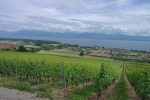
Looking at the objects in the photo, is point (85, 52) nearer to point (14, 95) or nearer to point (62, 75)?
point (62, 75)

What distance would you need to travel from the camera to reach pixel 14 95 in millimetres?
15938

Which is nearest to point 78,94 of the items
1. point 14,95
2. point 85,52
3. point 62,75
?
point 14,95

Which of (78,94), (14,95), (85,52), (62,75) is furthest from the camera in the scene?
(85,52)

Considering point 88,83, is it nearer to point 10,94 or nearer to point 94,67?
point 94,67

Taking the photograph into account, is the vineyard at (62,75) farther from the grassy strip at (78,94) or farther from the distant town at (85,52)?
the distant town at (85,52)

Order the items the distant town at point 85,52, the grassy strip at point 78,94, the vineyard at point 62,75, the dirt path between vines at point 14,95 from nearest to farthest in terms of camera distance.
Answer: the dirt path between vines at point 14,95 → the grassy strip at point 78,94 → the vineyard at point 62,75 → the distant town at point 85,52

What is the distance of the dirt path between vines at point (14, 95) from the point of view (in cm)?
1515

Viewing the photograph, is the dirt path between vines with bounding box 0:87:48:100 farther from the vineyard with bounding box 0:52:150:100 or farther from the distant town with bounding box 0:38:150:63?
the distant town with bounding box 0:38:150:63

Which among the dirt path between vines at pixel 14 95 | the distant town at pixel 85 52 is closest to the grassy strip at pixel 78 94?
the dirt path between vines at pixel 14 95

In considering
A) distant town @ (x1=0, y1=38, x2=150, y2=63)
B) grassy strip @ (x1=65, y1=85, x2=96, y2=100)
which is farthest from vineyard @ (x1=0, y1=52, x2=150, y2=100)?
distant town @ (x1=0, y1=38, x2=150, y2=63)

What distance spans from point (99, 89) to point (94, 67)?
4.43 metres

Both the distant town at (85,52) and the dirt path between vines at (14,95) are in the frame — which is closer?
the dirt path between vines at (14,95)

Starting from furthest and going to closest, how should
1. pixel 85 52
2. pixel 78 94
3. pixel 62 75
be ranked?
pixel 85 52, pixel 62 75, pixel 78 94

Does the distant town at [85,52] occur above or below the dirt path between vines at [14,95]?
above
